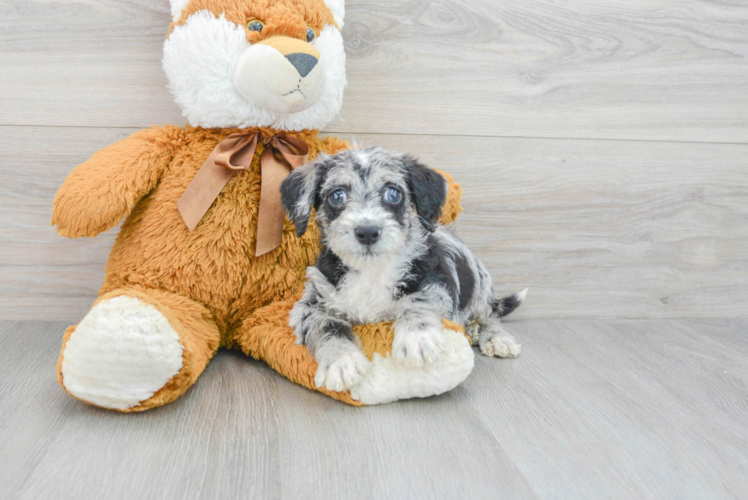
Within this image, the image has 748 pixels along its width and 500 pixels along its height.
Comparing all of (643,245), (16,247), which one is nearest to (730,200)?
(643,245)

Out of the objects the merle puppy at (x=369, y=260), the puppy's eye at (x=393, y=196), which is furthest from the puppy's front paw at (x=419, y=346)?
the puppy's eye at (x=393, y=196)

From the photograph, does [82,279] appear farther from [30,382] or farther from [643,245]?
[643,245]

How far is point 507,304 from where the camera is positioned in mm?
2400

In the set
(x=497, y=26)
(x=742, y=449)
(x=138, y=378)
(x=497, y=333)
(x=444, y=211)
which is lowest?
(x=497, y=333)

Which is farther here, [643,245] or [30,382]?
[643,245]

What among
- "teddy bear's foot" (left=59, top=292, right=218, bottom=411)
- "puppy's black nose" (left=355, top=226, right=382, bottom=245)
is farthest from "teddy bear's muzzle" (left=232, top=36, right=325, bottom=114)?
"teddy bear's foot" (left=59, top=292, right=218, bottom=411)

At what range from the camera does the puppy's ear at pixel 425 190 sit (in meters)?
1.74

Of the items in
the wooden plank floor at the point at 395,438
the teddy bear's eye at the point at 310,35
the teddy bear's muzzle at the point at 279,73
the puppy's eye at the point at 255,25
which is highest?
the puppy's eye at the point at 255,25

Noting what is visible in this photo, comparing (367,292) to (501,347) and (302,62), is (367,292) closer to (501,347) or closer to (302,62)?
(501,347)

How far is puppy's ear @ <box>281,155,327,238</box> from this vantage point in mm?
1711

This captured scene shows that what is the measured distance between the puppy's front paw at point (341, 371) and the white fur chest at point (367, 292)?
19 centimetres

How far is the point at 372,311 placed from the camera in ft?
5.92

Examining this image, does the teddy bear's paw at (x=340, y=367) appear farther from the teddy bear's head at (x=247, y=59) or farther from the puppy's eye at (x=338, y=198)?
the teddy bear's head at (x=247, y=59)

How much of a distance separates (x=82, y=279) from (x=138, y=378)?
41.8 inches
